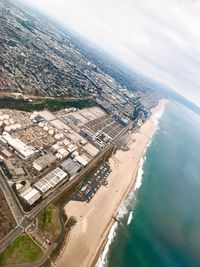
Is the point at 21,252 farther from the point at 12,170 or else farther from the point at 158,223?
the point at 158,223

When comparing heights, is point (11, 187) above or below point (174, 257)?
below

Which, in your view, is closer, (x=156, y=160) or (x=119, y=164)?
(x=119, y=164)

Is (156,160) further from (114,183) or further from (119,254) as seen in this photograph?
(119,254)

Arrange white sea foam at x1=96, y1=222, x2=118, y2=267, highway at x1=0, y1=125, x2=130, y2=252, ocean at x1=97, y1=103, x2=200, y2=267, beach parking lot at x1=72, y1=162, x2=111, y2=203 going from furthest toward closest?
1. beach parking lot at x1=72, y1=162, x2=111, y2=203
2. ocean at x1=97, y1=103, x2=200, y2=267
3. white sea foam at x1=96, y1=222, x2=118, y2=267
4. highway at x1=0, y1=125, x2=130, y2=252

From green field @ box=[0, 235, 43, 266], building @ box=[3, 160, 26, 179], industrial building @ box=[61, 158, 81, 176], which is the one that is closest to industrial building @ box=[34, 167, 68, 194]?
industrial building @ box=[61, 158, 81, 176]

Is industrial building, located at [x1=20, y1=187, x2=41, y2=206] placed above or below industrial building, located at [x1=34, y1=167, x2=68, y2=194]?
below

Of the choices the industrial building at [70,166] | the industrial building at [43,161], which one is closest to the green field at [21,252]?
the industrial building at [43,161]

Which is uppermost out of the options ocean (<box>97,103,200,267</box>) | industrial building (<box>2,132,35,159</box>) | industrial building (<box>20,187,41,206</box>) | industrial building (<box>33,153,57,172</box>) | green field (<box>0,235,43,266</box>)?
ocean (<box>97,103,200,267</box>)

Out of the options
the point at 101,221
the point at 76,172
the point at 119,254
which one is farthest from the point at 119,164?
the point at 119,254

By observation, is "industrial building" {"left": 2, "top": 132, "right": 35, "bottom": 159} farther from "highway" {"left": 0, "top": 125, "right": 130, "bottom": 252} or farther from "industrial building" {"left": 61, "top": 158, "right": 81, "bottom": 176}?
"highway" {"left": 0, "top": 125, "right": 130, "bottom": 252}
